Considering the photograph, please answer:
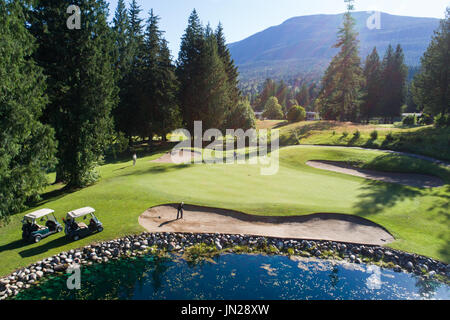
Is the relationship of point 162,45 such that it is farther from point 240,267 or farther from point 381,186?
point 240,267

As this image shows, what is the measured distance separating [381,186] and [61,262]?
27.5 metres

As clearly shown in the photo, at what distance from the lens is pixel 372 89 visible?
74000 mm

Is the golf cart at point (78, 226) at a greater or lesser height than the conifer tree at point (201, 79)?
lesser

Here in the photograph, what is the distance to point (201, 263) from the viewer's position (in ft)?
50.4

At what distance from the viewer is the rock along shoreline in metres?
14.4

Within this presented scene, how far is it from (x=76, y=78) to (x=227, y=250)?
62.8ft

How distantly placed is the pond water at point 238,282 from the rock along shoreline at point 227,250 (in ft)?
2.18

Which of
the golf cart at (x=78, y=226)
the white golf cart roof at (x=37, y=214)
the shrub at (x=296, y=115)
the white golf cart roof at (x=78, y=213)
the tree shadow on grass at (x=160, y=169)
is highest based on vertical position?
the shrub at (x=296, y=115)

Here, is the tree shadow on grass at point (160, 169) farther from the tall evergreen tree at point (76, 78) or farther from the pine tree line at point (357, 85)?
the pine tree line at point (357, 85)

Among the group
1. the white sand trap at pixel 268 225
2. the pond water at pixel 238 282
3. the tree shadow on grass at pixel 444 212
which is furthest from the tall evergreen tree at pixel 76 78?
the tree shadow on grass at pixel 444 212

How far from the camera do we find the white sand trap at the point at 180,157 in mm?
35812

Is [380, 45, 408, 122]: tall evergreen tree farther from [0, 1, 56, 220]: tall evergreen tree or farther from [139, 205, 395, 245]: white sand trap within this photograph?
[0, 1, 56, 220]: tall evergreen tree

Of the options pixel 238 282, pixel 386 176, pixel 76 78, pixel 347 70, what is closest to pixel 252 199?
pixel 238 282
